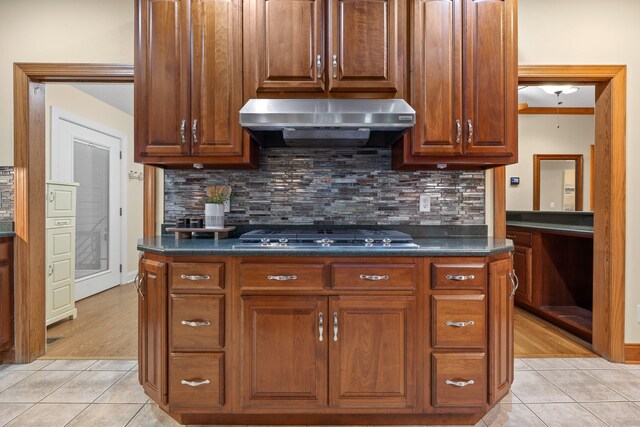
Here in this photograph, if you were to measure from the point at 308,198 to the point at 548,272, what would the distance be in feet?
8.55

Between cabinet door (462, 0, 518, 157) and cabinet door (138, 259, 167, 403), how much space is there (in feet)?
6.03

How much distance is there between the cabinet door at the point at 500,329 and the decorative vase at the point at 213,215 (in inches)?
60.9

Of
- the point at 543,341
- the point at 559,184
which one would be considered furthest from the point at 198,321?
the point at 559,184

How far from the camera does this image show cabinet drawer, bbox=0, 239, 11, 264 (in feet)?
8.01

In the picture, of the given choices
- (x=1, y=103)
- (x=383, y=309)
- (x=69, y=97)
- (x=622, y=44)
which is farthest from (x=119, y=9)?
(x=622, y=44)

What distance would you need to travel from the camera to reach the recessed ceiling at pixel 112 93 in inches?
163

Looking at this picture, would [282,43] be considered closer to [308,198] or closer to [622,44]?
[308,198]

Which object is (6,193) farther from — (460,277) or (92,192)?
(460,277)

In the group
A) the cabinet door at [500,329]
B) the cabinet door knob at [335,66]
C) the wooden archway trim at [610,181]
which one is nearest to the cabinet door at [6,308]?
the cabinet door knob at [335,66]

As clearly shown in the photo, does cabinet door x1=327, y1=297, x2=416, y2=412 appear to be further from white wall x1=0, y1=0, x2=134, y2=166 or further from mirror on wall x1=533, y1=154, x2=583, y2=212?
mirror on wall x1=533, y1=154, x2=583, y2=212

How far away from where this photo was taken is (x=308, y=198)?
2475 millimetres

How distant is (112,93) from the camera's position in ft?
14.3

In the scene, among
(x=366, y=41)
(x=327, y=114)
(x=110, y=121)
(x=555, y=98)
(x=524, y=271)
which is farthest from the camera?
(x=555, y=98)

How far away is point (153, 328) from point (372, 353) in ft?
3.65
